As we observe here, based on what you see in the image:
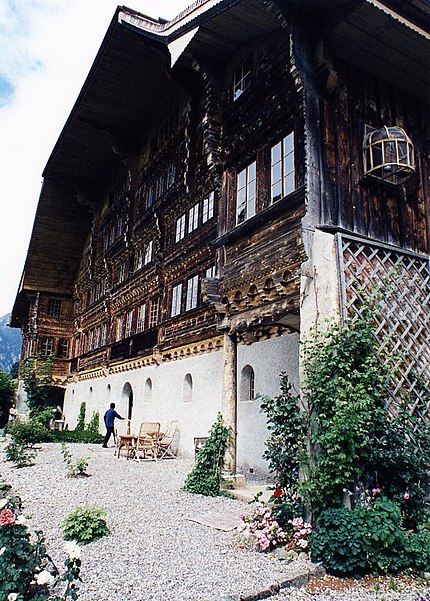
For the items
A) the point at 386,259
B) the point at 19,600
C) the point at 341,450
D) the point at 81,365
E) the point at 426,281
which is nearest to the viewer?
the point at 19,600

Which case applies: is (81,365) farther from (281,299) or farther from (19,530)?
(19,530)

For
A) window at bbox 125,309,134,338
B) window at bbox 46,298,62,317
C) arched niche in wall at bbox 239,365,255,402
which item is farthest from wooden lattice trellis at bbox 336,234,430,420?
window at bbox 46,298,62,317

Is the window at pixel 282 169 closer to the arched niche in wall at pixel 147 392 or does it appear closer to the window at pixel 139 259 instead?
the arched niche in wall at pixel 147 392

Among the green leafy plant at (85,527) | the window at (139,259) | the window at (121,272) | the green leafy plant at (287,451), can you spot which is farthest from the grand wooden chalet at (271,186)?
the window at (121,272)

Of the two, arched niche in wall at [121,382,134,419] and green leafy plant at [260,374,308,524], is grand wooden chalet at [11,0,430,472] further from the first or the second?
arched niche in wall at [121,382,134,419]

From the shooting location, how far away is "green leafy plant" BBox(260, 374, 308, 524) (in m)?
6.41

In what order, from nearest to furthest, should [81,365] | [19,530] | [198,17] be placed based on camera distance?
[19,530] < [198,17] < [81,365]

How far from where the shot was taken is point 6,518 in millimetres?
4102

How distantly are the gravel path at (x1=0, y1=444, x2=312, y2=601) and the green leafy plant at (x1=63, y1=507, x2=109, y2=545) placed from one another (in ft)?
0.47

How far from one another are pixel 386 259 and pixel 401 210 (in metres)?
1.36

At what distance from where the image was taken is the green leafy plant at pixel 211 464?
9102 millimetres

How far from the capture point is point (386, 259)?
7859mm

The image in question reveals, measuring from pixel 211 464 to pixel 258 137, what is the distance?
240 inches

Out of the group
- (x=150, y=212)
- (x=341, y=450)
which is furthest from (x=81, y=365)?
(x=341, y=450)
